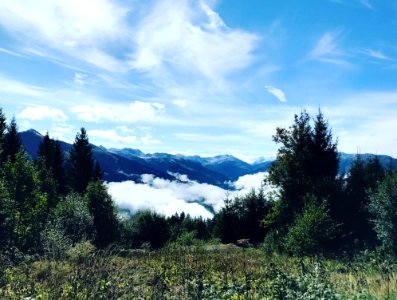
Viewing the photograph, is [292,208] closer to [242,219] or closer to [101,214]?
[101,214]

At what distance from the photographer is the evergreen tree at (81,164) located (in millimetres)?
55653

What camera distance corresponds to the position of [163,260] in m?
20.8

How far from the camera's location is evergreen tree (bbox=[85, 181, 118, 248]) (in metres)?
35.4

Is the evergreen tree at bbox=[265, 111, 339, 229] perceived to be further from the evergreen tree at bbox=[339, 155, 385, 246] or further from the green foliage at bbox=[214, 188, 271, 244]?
the green foliage at bbox=[214, 188, 271, 244]

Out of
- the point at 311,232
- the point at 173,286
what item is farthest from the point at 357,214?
the point at 173,286

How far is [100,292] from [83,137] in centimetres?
5000

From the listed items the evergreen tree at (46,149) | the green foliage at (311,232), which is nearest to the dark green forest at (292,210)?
the green foliage at (311,232)

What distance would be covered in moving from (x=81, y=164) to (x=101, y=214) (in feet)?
74.0

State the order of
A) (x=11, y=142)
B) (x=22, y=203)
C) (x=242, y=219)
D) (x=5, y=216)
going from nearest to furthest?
(x=5, y=216) < (x=22, y=203) < (x=11, y=142) < (x=242, y=219)

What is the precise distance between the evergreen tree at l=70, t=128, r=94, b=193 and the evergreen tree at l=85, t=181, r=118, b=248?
20.3m

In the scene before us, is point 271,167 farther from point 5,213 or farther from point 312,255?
point 5,213

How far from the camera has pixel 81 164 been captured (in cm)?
5628

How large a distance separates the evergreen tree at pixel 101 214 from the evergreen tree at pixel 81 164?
20.3 metres

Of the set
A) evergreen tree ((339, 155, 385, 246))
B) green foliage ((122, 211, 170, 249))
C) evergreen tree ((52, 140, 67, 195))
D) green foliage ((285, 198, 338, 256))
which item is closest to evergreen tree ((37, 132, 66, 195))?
evergreen tree ((52, 140, 67, 195))
